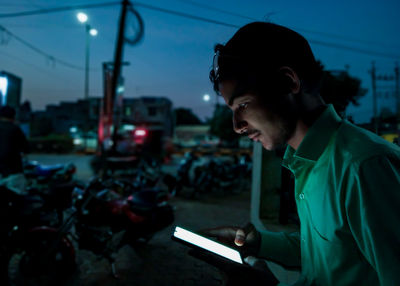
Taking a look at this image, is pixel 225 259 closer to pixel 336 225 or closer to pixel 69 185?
pixel 336 225

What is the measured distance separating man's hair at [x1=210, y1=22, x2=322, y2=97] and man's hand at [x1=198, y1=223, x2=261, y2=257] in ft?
2.26

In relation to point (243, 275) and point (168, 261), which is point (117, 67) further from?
point (243, 275)

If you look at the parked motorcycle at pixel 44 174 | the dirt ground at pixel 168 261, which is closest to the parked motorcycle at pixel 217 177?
the dirt ground at pixel 168 261

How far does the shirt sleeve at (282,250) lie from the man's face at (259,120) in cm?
55

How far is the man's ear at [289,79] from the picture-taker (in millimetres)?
877

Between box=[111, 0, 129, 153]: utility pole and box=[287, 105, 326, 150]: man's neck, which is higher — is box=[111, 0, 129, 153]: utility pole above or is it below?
above

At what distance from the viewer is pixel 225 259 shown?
2.80ft

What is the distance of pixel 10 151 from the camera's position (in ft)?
11.9

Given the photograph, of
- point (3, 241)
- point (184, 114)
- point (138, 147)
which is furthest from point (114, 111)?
point (184, 114)

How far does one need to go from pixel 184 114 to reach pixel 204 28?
1860 inches

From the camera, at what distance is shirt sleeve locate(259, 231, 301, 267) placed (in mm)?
1187

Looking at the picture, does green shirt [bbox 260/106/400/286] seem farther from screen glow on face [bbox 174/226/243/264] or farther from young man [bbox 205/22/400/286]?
screen glow on face [bbox 174/226/243/264]

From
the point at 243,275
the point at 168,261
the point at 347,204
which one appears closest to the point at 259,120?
the point at 347,204

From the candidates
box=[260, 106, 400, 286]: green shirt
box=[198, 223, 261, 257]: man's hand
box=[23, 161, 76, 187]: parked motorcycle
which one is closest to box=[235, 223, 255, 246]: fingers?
box=[198, 223, 261, 257]: man's hand
